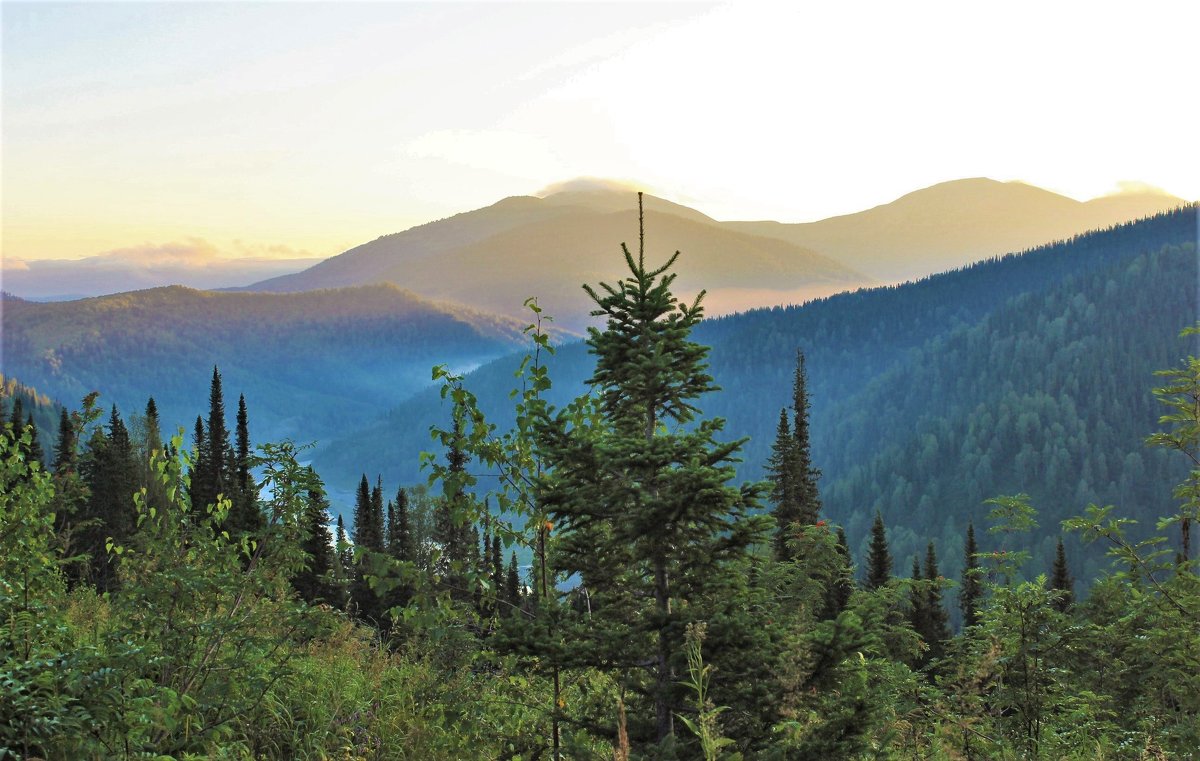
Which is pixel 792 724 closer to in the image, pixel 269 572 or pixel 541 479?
pixel 541 479

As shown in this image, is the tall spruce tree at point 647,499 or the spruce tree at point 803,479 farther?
the spruce tree at point 803,479

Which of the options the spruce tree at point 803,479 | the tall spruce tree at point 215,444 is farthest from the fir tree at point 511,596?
the tall spruce tree at point 215,444

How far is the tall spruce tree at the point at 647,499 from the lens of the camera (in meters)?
5.20

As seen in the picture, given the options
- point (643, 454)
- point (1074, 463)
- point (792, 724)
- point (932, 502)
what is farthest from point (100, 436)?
point (1074, 463)

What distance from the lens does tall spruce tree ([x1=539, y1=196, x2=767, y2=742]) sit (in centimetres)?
520

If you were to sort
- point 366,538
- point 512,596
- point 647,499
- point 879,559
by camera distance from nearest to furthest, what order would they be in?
point 647,499, point 512,596, point 366,538, point 879,559

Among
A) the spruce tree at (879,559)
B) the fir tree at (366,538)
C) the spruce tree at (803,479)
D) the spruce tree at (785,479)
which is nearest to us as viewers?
the spruce tree at (785,479)

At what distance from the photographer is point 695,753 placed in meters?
4.99

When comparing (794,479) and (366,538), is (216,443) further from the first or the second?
(794,479)

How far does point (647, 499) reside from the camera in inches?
202

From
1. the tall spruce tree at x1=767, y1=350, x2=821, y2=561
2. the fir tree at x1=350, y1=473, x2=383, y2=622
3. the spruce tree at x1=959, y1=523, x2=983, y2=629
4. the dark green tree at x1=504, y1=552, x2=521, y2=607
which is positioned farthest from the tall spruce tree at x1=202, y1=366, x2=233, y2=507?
the dark green tree at x1=504, y1=552, x2=521, y2=607

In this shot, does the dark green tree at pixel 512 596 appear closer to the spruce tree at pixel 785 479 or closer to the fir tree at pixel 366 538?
the fir tree at pixel 366 538

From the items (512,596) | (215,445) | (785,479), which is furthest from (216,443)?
(512,596)

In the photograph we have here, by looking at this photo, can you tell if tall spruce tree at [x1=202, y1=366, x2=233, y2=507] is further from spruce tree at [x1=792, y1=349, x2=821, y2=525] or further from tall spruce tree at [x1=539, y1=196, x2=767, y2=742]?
tall spruce tree at [x1=539, y1=196, x2=767, y2=742]
